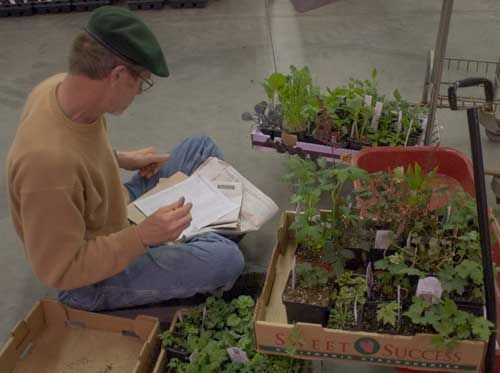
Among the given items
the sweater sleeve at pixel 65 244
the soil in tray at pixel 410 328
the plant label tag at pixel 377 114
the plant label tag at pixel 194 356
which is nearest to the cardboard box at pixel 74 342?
the plant label tag at pixel 194 356

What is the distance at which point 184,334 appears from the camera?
1.91 meters

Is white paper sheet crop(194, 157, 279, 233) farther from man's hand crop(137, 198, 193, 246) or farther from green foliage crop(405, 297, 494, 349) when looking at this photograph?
green foliage crop(405, 297, 494, 349)

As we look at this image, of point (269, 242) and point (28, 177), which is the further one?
point (269, 242)

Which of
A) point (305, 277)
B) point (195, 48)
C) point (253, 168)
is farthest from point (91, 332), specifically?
point (195, 48)

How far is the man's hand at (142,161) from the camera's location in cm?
233

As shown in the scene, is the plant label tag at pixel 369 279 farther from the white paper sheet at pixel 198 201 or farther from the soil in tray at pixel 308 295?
the white paper sheet at pixel 198 201

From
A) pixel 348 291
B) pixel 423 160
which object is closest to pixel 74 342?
pixel 348 291

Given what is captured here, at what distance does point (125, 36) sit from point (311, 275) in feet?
2.86

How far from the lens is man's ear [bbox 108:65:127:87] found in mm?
1525

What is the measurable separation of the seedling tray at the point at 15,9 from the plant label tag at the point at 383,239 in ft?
14.6

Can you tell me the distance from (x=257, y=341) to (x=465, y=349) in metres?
0.58

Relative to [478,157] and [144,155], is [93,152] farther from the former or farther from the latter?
[478,157]

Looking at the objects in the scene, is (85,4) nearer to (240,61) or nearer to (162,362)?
(240,61)

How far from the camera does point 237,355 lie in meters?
1.80
